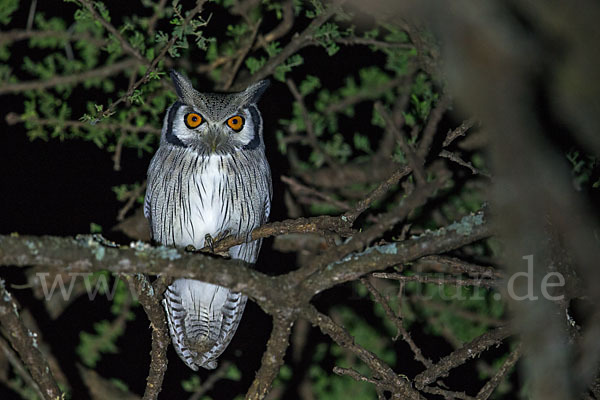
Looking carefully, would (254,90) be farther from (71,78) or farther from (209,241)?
(71,78)

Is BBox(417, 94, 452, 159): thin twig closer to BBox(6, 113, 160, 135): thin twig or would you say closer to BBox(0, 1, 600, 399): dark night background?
BBox(6, 113, 160, 135): thin twig

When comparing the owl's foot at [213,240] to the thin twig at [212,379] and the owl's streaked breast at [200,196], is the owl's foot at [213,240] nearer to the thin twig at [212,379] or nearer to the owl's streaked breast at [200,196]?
the owl's streaked breast at [200,196]

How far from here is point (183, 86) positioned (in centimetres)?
294

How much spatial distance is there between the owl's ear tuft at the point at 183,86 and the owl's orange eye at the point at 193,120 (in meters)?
0.07

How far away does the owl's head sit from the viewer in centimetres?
292

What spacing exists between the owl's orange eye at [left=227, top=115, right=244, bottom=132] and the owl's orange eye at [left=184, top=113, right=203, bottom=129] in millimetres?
146

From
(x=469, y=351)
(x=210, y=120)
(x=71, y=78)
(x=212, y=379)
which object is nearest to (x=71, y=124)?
(x=71, y=78)

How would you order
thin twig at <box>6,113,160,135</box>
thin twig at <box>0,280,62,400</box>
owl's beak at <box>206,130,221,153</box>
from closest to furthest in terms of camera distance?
1. thin twig at <box>0,280,62,400</box>
2. owl's beak at <box>206,130,221,153</box>
3. thin twig at <box>6,113,160,135</box>

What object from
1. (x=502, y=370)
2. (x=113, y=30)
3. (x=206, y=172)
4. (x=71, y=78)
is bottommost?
(x=502, y=370)

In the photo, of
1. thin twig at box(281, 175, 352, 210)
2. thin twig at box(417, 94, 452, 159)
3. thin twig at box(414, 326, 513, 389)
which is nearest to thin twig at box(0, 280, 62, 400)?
thin twig at box(417, 94, 452, 159)

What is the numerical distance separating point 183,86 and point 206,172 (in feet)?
1.43

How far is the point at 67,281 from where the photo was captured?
12.0 feet

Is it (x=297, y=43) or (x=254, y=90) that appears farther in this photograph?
(x=297, y=43)

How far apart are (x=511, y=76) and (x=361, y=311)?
3.59 meters
